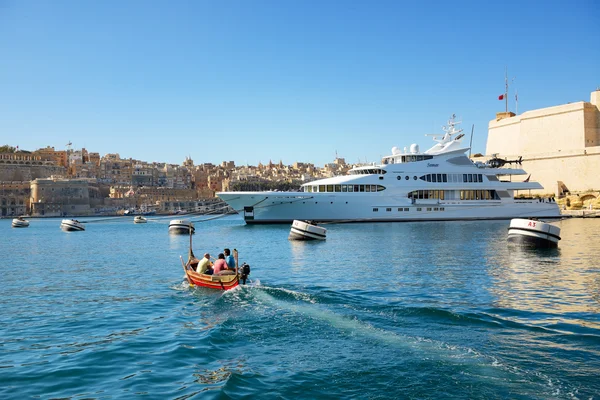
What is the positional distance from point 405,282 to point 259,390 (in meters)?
8.57

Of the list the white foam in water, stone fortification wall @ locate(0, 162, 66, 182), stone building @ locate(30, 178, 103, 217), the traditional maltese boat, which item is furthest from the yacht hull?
stone fortification wall @ locate(0, 162, 66, 182)

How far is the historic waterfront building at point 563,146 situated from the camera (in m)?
55.1

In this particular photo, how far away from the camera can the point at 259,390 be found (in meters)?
6.80

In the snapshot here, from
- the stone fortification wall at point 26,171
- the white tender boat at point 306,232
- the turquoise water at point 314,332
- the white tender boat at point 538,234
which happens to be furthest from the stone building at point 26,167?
the white tender boat at point 538,234

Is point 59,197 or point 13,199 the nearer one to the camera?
point 13,199

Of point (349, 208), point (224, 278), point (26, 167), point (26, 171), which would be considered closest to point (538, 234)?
point (224, 278)

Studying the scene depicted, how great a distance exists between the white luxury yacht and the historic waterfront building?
39.7 ft

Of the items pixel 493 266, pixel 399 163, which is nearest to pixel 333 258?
pixel 493 266

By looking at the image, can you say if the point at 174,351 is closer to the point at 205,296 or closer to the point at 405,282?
the point at 205,296

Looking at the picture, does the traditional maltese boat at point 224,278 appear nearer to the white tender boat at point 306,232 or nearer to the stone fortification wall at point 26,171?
the white tender boat at point 306,232

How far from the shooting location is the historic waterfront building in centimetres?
5509

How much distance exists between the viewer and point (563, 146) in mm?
58938

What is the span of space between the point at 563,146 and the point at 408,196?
2656cm

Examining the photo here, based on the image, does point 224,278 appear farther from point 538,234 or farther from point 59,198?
point 59,198
